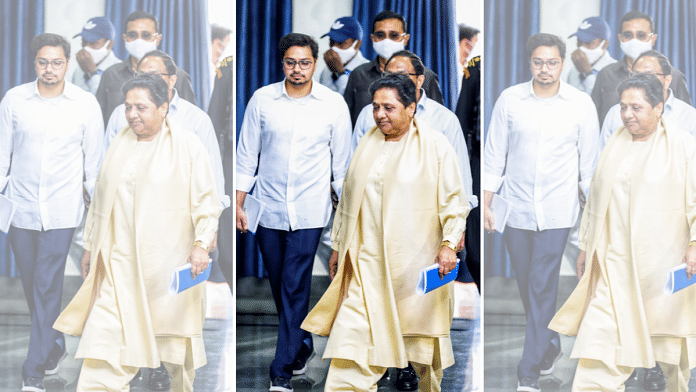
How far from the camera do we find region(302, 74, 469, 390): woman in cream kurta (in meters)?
3.77

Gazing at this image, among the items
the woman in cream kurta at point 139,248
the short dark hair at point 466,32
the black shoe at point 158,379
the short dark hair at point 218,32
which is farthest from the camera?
the short dark hair at point 466,32

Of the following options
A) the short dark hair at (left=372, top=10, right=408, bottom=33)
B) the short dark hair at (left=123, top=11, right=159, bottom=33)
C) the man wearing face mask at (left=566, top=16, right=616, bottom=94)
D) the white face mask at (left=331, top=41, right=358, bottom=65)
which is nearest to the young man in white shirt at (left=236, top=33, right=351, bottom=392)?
the white face mask at (left=331, top=41, right=358, bottom=65)

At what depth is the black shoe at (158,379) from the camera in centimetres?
367

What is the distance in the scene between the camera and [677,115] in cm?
368

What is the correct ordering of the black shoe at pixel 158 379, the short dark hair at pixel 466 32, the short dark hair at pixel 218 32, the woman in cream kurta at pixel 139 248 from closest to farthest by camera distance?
1. the woman in cream kurta at pixel 139 248
2. the black shoe at pixel 158 379
3. the short dark hair at pixel 218 32
4. the short dark hair at pixel 466 32

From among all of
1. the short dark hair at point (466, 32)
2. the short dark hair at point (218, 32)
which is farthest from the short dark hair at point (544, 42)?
the short dark hair at point (218, 32)

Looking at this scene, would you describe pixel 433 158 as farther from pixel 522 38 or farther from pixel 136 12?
pixel 136 12

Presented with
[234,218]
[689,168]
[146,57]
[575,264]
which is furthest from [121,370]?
[689,168]

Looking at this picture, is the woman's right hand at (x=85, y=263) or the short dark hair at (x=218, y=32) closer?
the woman's right hand at (x=85, y=263)

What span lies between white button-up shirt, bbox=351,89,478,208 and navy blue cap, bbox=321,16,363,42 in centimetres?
36

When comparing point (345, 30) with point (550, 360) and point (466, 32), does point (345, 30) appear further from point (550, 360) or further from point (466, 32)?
point (550, 360)

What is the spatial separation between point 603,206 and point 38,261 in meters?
2.62

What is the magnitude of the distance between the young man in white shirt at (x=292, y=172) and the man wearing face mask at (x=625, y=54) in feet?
3.97

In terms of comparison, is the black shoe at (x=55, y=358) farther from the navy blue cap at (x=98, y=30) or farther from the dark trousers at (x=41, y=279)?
the navy blue cap at (x=98, y=30)
